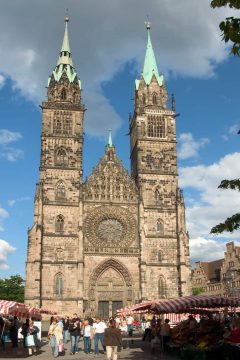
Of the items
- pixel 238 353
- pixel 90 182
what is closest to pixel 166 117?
pixel 90 182

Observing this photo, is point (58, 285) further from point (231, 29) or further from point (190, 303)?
point (231, 29)

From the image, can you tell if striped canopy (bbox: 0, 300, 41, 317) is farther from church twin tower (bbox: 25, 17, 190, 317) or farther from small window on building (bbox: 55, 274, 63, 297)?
small window on building (bbox: 55, 274, 63, 297)

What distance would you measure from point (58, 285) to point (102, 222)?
743 cm

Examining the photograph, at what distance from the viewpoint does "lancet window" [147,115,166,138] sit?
49.0 metres

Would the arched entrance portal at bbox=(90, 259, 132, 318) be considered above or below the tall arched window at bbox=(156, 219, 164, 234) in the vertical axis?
below

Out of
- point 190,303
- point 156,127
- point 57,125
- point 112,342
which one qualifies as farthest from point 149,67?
point 112,342

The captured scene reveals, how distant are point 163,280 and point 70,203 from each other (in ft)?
38.4

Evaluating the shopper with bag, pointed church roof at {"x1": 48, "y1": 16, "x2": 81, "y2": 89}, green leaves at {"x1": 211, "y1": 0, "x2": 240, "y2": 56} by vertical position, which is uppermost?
pointed church roof at {"x1": 48, "y1": 16, "x2": 81, "y2": 89}

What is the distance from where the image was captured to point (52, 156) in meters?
45.6

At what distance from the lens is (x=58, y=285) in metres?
41.3

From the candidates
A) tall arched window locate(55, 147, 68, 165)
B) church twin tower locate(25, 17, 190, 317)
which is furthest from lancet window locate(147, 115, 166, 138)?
tall arched window locate(55, 147, 68, 165)

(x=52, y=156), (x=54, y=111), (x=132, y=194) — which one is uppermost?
(x=54, y=111)

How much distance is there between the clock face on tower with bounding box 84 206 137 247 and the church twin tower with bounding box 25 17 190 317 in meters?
0.10

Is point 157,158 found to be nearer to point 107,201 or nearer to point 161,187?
point 161,187
